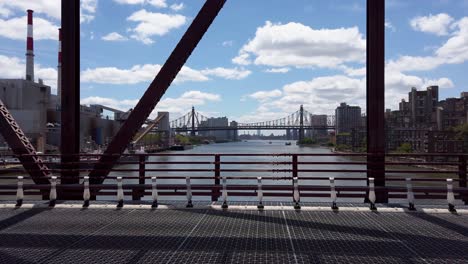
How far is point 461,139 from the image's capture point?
284 ft

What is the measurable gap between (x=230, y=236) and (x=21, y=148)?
22.3 ft

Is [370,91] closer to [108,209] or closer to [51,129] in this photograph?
[108,209]

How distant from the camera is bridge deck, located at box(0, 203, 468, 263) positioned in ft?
20.2

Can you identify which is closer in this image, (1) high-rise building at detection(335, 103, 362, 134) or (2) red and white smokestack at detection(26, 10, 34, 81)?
(2) red and white smokestack at detection(26, 10, 34, 81)

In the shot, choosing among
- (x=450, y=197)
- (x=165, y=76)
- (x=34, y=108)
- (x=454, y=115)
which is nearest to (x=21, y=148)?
(x=165, y=76)

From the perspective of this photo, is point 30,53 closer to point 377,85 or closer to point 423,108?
point 377,85

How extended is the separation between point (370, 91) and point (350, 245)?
5.18m

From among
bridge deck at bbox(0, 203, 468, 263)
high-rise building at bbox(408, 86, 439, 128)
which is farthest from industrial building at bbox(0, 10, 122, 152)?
high-rise building at bbox(408, 86, 439, 128)

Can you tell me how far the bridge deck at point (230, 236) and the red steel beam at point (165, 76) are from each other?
186 centimetres

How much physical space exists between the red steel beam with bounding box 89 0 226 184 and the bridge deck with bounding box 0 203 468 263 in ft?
6.09

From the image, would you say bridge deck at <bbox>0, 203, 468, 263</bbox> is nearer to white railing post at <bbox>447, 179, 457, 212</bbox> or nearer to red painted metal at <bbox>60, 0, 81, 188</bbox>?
white railing post at <bbox>447, 179, 457, 212</bbox>

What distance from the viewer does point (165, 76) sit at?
10.8m

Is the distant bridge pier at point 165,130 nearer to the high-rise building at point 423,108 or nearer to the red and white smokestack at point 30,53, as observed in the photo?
the red and white smokestack at point 30,53

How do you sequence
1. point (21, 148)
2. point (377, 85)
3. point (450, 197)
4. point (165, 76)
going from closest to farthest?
point (450, 197), point (377, 85), point (165, 76), point (21, 148)
